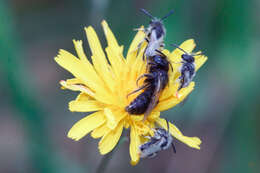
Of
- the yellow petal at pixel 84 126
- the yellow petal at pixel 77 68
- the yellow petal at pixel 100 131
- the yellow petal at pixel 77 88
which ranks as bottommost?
the yellow petal at pixel 100 131

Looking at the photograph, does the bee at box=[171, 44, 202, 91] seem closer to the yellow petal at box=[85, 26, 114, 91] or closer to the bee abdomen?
the bee abdomen

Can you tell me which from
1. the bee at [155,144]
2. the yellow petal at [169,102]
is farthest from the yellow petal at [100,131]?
the yellow petal at [169,102]
